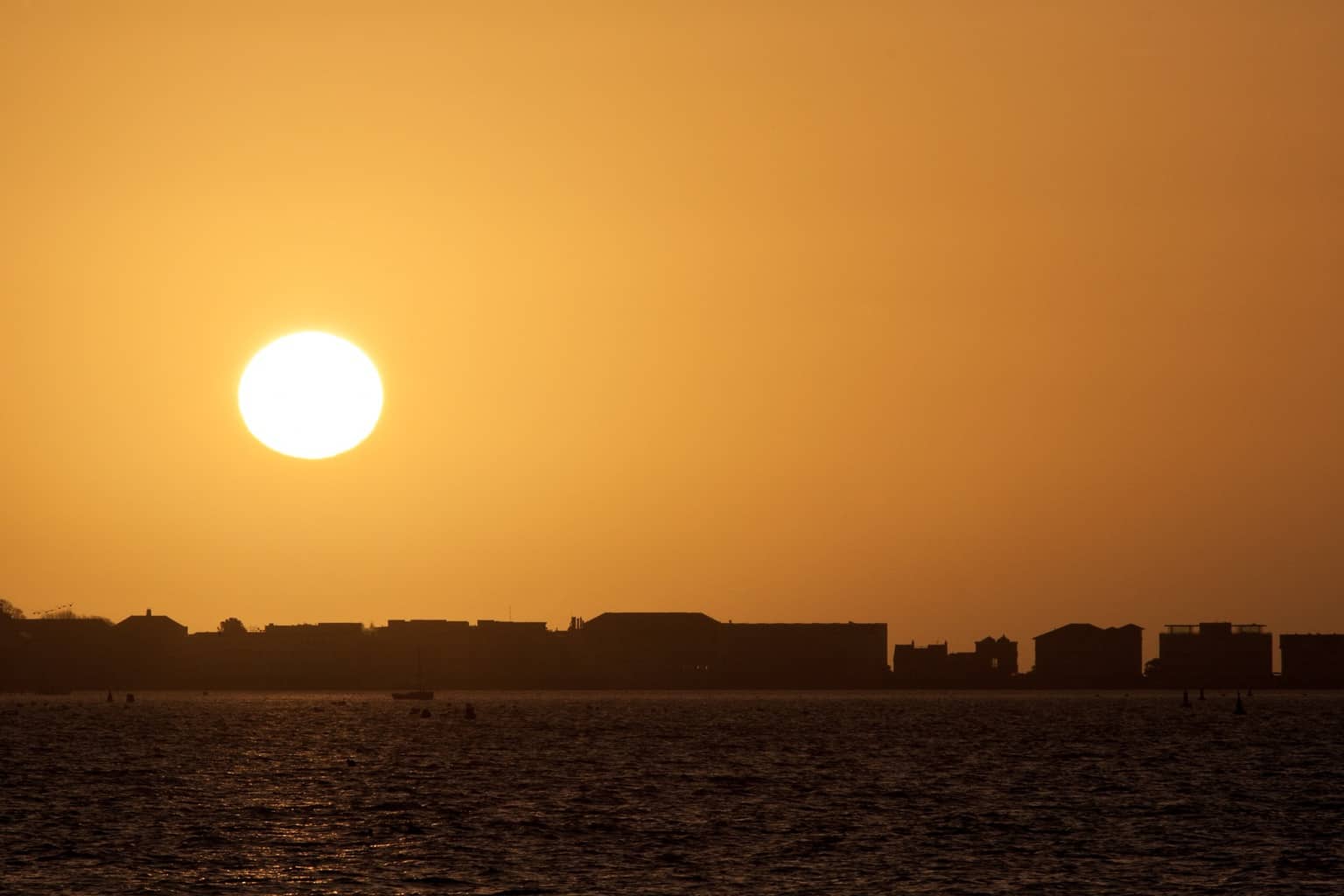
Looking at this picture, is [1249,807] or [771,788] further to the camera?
[771,788]

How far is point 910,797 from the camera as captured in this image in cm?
10038

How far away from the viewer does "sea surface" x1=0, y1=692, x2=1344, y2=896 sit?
221 feet

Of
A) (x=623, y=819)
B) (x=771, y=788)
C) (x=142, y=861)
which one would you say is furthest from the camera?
(x=771, y=788)

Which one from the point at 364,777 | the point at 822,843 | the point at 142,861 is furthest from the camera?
the point at 364,777

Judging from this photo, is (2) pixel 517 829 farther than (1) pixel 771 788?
No

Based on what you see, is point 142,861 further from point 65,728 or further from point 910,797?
point 65,728

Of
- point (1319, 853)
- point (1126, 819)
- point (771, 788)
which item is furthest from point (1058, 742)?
point (1319, 853)

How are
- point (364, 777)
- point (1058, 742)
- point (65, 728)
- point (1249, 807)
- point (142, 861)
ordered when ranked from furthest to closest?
point (65, 728)
point (1058, 742)
point (364, 777)
point (1249, 807)
point (142, 861)

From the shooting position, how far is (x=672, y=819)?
8706 centimetres

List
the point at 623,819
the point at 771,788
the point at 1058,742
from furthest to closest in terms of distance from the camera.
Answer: the point at 1058,742 → the point at 771,788 → the point at 623,819

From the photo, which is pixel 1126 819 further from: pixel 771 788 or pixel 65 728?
pixel 65 728

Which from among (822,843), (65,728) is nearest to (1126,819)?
(822,843)

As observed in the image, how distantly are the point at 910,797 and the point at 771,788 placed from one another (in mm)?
8968

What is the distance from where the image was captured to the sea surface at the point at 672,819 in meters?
67.4
